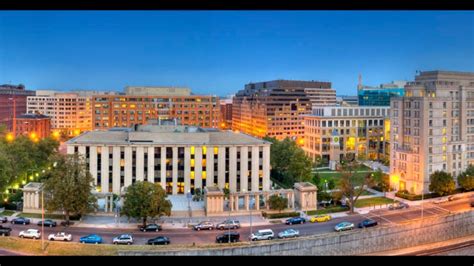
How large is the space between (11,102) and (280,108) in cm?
1422

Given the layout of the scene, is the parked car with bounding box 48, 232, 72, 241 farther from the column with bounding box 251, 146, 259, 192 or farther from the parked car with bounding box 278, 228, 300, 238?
the column with bounding box 251, 146, 259, 192

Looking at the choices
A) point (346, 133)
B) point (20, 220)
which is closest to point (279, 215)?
point (20, 220)

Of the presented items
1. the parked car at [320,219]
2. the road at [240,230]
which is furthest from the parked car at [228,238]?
the parked car at [320,219]

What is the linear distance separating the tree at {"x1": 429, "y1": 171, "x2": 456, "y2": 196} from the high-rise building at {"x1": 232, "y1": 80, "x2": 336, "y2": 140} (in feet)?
33.9

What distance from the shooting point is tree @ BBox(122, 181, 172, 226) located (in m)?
7.94

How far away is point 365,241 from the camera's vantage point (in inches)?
225

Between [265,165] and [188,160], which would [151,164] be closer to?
[188,160]

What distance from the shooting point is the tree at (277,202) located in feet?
30.1

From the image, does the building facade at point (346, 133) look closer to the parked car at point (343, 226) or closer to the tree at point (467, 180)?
the tree at point (467, 180)

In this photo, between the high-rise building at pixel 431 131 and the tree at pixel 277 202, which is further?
the high-rise building at pixel 431 131

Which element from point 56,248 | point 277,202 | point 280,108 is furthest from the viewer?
point 280,108

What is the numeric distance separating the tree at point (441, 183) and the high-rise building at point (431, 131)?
1.17 ft

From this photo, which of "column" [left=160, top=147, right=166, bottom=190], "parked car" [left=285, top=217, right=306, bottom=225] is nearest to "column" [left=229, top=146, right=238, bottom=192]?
"column" [left=160, top=147, right=166, bottom=190]

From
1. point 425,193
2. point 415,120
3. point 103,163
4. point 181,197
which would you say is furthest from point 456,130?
point 103,163
